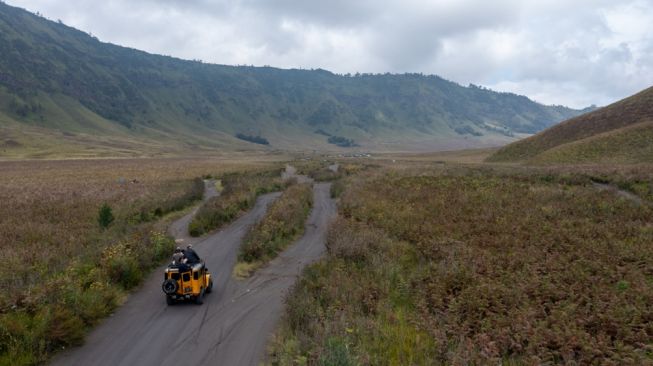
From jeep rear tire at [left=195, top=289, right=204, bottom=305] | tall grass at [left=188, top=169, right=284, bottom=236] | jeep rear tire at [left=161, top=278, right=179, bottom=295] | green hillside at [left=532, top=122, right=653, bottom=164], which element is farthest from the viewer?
green hillside at [left=532, top=122, right=653, bottom=164]

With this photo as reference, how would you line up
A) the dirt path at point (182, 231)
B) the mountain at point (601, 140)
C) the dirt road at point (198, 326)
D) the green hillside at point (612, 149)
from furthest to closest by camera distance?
the mountain at point (601, 140) → the green hillside at point (612, 149) → the dirt path at point (182, 231) → the dirt road at point (198, 326)

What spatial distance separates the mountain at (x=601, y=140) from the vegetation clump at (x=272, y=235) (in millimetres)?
46518

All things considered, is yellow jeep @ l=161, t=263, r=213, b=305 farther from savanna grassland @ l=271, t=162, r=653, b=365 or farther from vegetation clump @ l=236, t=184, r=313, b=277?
vegetation clump @ l=236, t=184, r=313, b=277

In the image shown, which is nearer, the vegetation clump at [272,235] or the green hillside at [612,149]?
the vegetation clump at [272,235]

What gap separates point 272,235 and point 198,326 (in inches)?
381

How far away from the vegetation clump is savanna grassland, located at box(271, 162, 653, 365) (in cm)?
297

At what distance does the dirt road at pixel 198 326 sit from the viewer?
33.2 ft

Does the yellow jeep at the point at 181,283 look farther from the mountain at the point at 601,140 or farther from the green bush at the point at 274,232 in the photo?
the mountain at the point at 601,140

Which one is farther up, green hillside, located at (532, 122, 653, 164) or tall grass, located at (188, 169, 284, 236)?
green hillside, located at (532, 122, 653, 164)

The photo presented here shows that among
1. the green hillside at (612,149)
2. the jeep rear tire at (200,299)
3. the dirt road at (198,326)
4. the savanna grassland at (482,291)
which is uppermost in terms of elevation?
the green hillside at (612,149)

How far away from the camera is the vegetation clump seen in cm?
1844

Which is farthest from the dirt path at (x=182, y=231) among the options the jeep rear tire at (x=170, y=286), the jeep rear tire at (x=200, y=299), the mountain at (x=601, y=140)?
the mountain at (x=601, y=140)

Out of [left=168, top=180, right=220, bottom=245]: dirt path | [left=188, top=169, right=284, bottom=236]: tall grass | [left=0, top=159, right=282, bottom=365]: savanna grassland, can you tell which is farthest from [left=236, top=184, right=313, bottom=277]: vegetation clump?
[left=0, top=159, right=282, bottom=365]: savanna grassland

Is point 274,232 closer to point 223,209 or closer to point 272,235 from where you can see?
point 272,235
